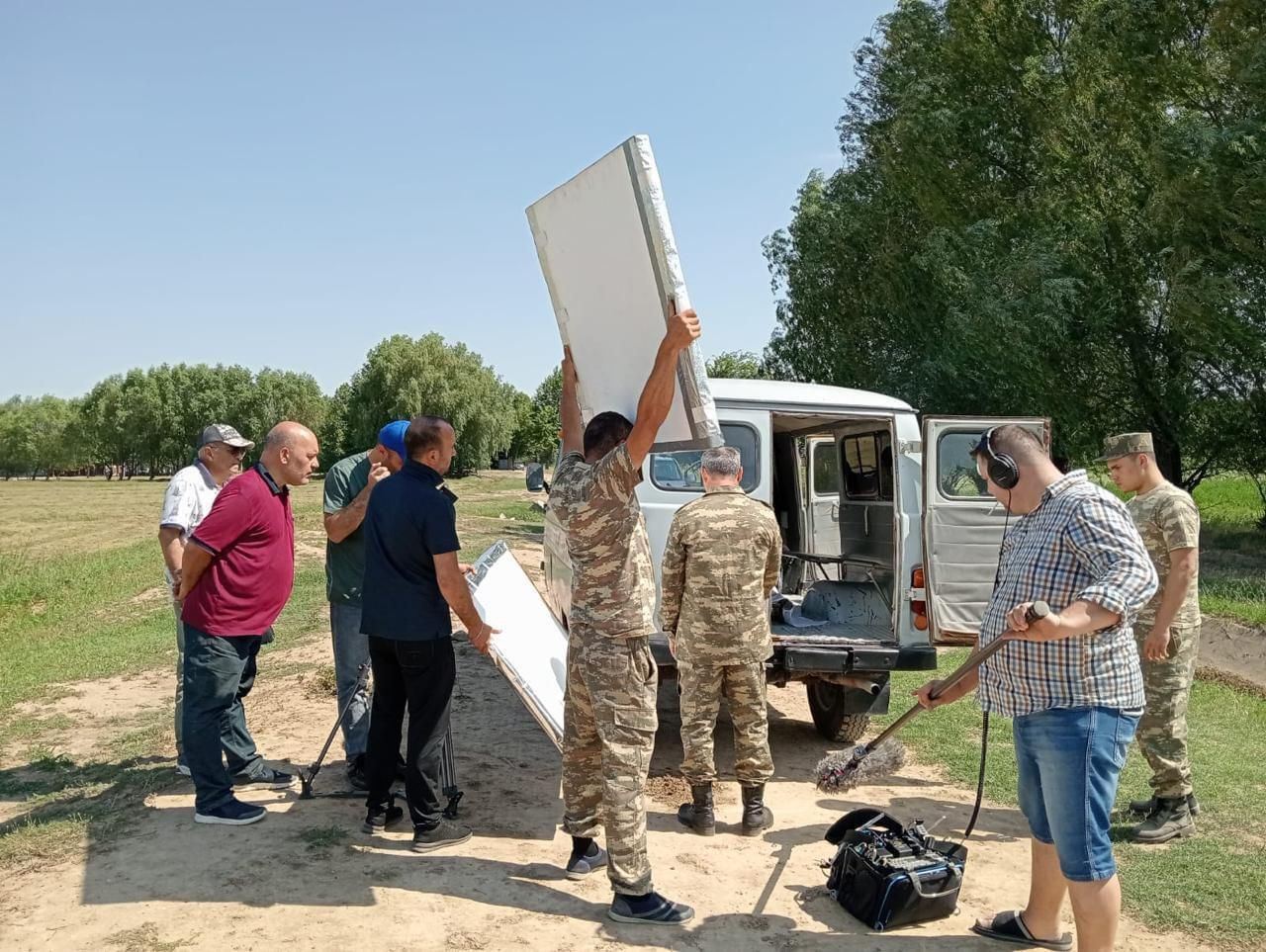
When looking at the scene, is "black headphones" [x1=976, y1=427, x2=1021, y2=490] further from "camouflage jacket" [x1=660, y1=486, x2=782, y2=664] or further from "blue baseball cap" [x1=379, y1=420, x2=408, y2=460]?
"blue baseball cap" [x1=379, y1=420, x2=408, y2=460]

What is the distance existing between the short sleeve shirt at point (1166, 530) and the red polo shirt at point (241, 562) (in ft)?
14.5

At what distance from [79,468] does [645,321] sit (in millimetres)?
143378

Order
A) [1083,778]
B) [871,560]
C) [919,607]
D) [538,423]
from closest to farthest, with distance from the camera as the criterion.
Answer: [1083,778]
[919,607]
[871,560]
[538,423]

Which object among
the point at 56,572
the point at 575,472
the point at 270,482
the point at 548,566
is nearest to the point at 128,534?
the point at 56,572

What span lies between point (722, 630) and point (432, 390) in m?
63.8

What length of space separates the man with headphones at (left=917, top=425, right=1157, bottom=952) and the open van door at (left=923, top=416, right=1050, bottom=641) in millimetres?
2916

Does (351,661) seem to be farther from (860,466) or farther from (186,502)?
(860,466)

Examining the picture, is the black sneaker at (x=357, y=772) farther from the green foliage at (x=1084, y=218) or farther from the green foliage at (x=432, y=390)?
the green foliage at (x=432, y=390)

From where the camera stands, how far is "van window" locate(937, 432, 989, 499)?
6.67 meters

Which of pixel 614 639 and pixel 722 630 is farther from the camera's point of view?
pixel 722 630

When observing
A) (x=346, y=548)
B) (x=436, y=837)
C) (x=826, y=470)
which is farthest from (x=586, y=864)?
(x=826, y=470)

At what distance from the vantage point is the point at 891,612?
6688mm

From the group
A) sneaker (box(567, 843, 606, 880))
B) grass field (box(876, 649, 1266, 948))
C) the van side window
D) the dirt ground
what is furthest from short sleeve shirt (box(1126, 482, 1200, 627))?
sneaker (box(567, 843, 606, 880))

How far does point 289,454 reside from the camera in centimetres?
523
